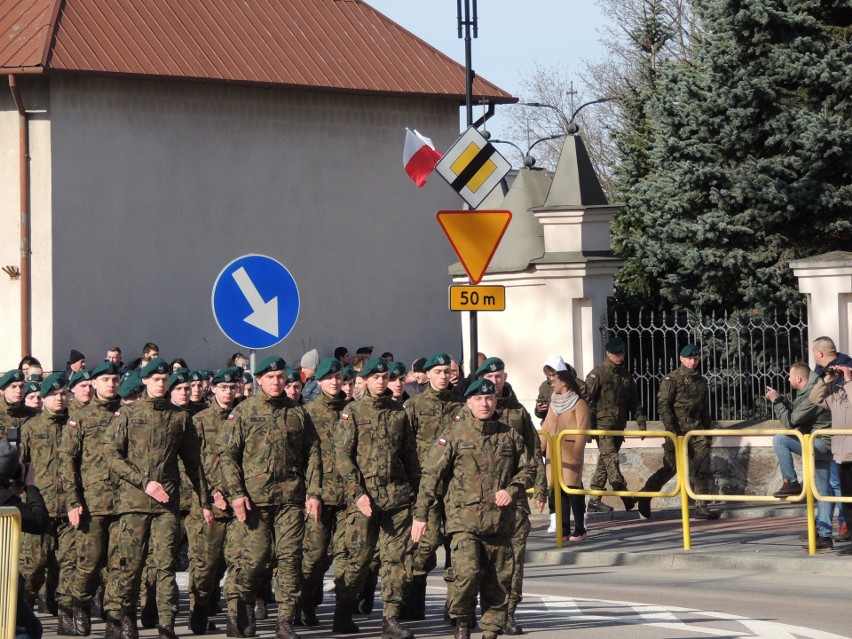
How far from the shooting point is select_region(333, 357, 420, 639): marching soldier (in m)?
11.7

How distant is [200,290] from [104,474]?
1694cm

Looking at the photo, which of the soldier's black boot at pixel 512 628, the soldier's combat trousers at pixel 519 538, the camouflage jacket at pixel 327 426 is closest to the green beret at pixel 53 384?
the camouflage jacket at pixel 327 426

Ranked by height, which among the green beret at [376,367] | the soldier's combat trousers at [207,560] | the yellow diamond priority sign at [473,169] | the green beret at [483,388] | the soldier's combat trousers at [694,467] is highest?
the yellow diamond priority sign at [473,169]

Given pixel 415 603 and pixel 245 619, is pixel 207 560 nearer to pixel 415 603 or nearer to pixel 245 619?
pixel 245 619

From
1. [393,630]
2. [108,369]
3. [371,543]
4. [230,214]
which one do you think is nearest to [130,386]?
[108,369]

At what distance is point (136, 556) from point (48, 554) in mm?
1718

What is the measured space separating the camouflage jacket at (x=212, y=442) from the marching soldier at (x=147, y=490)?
14 cm

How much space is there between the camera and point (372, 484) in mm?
11828

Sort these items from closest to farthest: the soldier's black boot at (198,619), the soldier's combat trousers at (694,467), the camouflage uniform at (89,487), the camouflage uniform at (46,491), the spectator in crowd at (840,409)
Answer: the soldier's black boot at (198,619)
the camouflage uniform at (89,487)
the camouflage uniform at (46,491)
the spectator in crowd at (840,409)
the soldier's combat trousers at (694,467)

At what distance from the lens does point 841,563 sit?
14453mm

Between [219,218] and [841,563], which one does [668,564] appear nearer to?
[841,563]

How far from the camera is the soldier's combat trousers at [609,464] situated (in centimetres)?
1758

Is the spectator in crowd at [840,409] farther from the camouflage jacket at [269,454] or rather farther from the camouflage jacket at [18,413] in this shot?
the camouflage jacket at [18,413]

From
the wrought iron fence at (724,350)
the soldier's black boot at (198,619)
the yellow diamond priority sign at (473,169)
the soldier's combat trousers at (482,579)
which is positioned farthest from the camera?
the wrought iron fence at (724,350)
